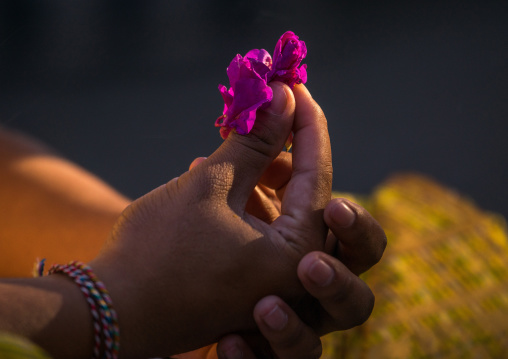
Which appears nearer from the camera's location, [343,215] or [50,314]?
[50,314]

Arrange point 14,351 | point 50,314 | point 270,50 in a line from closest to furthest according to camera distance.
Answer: point 14,351 < point 50,314 < point 270,50

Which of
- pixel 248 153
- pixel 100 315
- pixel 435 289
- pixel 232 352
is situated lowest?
pixel 435 289

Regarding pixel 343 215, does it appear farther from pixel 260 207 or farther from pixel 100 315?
pixel 100 315

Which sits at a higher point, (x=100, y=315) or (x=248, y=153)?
(x=248, y=153)

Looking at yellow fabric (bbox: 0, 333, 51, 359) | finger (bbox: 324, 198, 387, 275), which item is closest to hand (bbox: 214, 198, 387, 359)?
finger (bbox: 324, 198, 387, 275)

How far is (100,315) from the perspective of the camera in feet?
1.60

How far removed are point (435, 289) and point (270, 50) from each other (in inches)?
50.9

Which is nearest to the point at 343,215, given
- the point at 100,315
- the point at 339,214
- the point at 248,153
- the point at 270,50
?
the point at 339,214

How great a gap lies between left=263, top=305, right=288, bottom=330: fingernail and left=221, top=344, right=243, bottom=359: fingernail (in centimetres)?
6

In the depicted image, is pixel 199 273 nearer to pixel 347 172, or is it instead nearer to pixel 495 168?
pixel 347 172

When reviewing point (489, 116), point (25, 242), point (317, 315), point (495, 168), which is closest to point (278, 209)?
point (317, 315)

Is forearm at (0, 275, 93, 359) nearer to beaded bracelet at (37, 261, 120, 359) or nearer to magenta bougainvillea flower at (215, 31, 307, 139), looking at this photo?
beaded bracelet at (37, 261, 120, 359)

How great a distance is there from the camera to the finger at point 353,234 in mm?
570

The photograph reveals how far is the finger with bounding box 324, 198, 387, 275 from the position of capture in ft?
1.87
